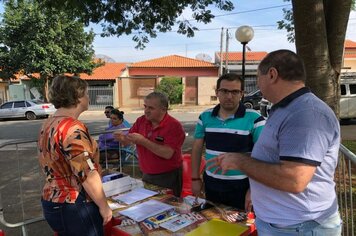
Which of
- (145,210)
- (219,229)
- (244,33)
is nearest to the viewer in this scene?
(219,229)

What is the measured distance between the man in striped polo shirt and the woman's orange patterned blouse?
1.13 m

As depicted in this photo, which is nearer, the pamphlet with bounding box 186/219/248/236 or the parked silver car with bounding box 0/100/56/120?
the pamphlet with bounding box 186/219/248/236

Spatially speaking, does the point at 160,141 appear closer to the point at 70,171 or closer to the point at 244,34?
the point at 70,171

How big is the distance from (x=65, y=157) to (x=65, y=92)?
1.45 feet

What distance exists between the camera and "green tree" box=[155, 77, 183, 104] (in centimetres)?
2850

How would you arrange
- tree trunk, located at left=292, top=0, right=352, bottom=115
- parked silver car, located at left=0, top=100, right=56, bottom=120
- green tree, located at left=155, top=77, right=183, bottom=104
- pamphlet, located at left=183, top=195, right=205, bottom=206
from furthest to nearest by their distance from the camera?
green tree, located at left=155, top=77, right=183, bottom=104 < parked silver car, located at left=0, top=100, right=56, bottom=120 < tree trunk, located at left=292, top=0, right=352, bottom=115 < pamphlet, located at left=183, top=195, right=205, bottom=206

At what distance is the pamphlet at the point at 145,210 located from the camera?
244 centimetres

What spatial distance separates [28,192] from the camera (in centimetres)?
588

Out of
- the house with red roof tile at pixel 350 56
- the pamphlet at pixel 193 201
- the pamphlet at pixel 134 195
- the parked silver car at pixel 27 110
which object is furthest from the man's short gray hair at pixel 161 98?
the house with red roof tile at pixel 350 56

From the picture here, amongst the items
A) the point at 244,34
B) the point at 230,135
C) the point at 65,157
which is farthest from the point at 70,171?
the point at 244,34

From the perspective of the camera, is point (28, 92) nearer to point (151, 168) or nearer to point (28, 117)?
point (28, 117)

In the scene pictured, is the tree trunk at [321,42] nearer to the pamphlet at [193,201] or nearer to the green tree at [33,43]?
the pamphlet at [193,201]

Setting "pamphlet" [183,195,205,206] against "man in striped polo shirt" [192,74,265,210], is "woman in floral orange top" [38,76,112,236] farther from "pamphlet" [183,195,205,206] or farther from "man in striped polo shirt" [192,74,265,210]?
"man in striped polo shirt" [192,74,265,210]

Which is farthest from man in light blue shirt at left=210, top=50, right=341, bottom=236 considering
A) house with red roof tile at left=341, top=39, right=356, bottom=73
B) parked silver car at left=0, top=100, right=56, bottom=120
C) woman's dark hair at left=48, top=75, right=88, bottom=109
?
house with red roof tile at left=341, top=39, right=356, bottom=73
